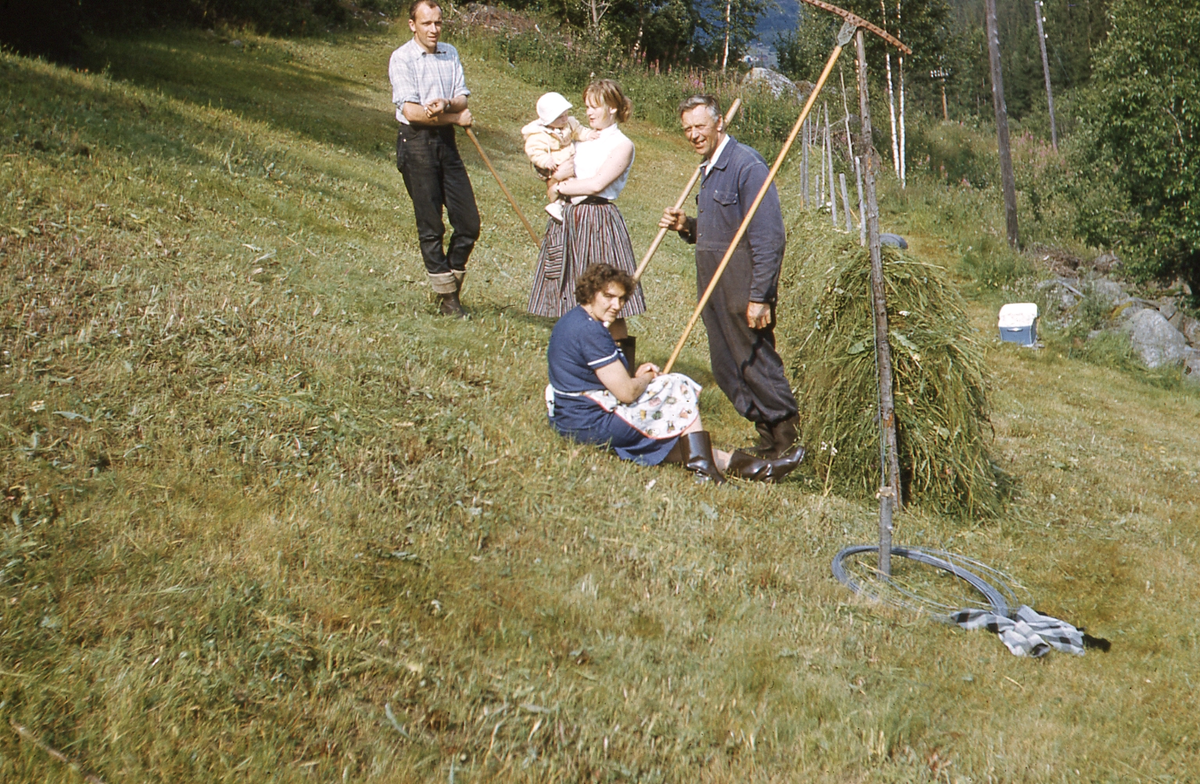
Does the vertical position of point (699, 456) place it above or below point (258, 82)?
below

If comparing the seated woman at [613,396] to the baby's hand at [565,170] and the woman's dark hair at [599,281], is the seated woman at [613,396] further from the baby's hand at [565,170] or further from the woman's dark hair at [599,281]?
the baby's hand at [565,170]

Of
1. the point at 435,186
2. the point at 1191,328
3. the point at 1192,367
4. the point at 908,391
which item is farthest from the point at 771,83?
the point at 908,391

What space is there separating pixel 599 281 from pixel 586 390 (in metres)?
0.65

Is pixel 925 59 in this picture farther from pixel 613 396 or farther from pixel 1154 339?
pixel 613 396

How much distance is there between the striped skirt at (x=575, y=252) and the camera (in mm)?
6215

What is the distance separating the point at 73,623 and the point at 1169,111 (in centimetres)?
2093

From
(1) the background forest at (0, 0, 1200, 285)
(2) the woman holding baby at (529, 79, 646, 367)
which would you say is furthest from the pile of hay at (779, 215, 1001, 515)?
(1) the background forest at (0, 0, 1200, 285)

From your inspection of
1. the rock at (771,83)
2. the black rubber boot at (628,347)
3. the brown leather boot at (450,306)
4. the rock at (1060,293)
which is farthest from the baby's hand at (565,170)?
the rock at (771,83)

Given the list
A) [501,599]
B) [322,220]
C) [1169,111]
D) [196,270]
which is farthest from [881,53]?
[501,599]

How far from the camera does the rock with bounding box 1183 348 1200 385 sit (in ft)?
48.4

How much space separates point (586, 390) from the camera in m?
5.50

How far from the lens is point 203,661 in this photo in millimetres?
3094

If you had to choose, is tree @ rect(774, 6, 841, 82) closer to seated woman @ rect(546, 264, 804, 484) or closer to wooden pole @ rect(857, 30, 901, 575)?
wooden pole @ rect(857, 30, 901, 575)

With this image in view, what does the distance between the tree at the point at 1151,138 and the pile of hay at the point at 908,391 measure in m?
14.9
